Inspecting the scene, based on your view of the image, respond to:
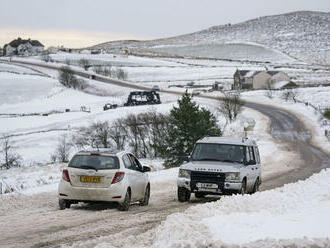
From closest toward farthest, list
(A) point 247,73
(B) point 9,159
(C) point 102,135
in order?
Answer: (B) point 9,159, (C) point 102,135, (A) point 247,73

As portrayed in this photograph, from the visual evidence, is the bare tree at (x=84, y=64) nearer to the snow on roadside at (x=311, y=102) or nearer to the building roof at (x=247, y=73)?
the building roof at (x=247, y=73)

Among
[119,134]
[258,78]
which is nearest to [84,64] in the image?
[258,78]

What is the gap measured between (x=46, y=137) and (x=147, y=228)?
56.7 m

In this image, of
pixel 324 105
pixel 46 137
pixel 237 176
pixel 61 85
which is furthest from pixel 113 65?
pixel 237 176

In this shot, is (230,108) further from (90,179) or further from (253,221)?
(253,221)

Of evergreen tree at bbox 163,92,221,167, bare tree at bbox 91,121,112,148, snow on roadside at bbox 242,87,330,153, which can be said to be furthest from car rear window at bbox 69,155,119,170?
bare tree at bbox 91,121,112,148

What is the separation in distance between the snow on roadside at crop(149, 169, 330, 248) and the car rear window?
318cm

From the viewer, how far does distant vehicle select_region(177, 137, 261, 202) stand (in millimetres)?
16891

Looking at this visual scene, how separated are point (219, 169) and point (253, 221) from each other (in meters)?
6.24

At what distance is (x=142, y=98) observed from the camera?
92.6m

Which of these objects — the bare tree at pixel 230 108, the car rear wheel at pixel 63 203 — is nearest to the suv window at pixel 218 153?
the car rear wheel at pixel 63 203

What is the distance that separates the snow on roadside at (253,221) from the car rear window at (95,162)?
318cm

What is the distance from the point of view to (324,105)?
9006 centimetres

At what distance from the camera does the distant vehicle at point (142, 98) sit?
91625mm
